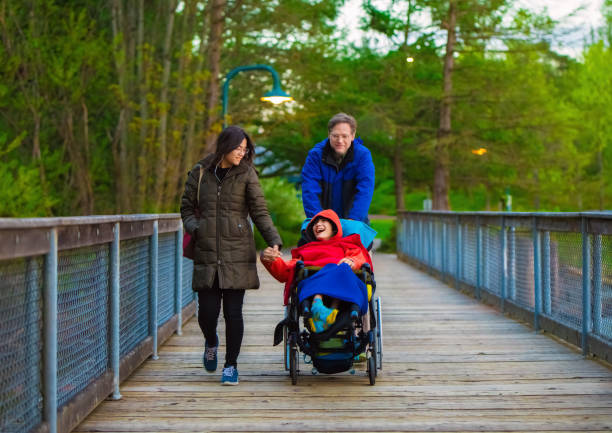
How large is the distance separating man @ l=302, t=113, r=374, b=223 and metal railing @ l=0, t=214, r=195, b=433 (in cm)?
130

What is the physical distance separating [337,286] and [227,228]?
2.80 ft

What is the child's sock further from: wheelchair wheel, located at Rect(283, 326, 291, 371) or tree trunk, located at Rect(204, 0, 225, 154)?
tree trunk, located at Rect(204, 0, 225, 154)

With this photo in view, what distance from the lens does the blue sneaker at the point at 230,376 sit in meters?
5.93

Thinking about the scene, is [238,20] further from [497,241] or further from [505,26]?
[497,241]

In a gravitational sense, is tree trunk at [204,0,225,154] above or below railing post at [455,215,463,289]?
above

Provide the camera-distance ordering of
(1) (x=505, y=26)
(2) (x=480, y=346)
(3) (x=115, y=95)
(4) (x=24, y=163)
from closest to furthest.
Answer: (2) (x=480, y=346) → (4) (x=24, y=163) → (3) (x=115, y=95) → (1) (x=505, y=26)

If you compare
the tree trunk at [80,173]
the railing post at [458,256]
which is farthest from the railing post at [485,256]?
the tree trunk at [80,173]

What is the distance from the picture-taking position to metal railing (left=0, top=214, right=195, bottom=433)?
3.63m

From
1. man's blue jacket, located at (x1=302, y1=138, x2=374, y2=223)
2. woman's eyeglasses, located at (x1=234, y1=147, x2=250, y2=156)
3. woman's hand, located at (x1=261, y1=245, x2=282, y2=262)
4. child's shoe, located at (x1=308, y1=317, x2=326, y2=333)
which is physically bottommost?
child's shoe, located at (x1=308, y1=317, x2=326, y2=333)

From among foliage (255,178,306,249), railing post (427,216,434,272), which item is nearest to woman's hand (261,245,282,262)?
railing post (427,216,434,272)

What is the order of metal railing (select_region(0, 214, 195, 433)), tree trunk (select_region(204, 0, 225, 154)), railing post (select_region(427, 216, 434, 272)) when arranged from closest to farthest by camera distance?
metal railing (select_region(0, 214, 195, 433)) < railing post (select_region(427, 216, 434, 272)) < tree trunk (select_region(204, 0, 225, 154))

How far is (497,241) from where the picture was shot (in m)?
10.4

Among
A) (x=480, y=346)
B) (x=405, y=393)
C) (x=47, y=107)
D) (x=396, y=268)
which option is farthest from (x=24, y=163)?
(x=405, y=393)

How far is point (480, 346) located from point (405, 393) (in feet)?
7.18
